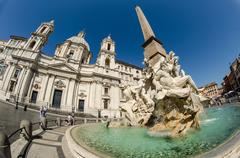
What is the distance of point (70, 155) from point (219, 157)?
335 centimetres

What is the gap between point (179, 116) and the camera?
5.33 m

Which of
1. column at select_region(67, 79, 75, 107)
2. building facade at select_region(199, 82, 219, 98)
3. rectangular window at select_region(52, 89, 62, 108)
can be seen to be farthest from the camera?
building facade at select_region(199, 82, 219, 98)

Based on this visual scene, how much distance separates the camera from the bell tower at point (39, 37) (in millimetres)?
32388

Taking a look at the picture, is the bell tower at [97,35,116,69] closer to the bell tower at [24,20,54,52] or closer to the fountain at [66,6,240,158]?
the bell tower at [24,20,54,52]

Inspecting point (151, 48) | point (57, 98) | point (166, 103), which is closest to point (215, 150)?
point (166, 103)

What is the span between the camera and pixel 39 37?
34.5m

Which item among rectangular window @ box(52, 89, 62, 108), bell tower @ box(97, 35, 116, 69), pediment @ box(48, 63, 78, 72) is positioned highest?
bell tower @ box(97, 35, 116, 69)

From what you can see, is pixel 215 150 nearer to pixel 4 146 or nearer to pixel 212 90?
pixel 4 146

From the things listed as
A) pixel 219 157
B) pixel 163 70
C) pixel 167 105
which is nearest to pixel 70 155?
pixel 219 157

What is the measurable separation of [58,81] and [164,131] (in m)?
29.7

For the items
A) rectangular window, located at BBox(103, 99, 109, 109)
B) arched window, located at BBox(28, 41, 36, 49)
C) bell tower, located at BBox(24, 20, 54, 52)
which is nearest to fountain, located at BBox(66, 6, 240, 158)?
rectangular window, located at BBox(103, 99, 109, 109)

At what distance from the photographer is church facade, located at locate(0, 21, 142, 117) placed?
86.4 ft

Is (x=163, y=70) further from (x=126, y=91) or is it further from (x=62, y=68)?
(x=62, y=68)

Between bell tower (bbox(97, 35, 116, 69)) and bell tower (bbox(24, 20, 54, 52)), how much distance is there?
1513cm
